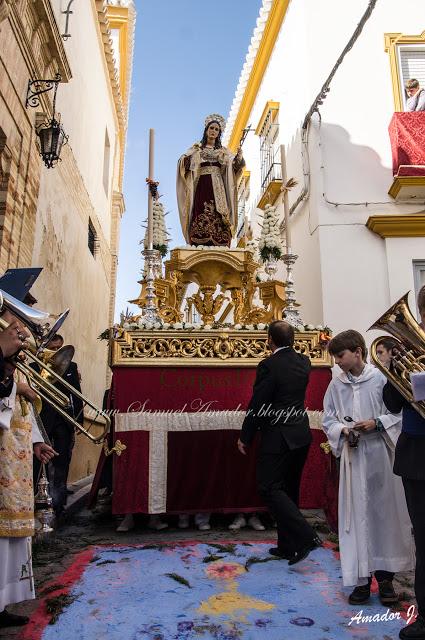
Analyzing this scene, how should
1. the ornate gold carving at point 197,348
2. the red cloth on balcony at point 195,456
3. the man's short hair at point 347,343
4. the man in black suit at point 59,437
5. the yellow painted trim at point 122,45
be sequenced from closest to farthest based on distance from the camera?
the man's short hair at point 347,343 → the red cloth on balcony at point 195,456 → the ornate gold carving at point 197,348 → the man in black suit at point 59,437 → the yellow painted trim at point 122,45

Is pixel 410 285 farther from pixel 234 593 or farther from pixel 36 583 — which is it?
pixel 36 583

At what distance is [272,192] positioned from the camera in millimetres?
9922

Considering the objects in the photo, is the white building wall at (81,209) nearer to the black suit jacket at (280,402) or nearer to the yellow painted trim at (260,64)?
the yellow painted trim at (260,64)

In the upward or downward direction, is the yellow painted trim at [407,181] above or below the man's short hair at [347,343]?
above

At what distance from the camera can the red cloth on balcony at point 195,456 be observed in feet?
14.5

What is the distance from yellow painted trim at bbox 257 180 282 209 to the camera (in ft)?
31.4

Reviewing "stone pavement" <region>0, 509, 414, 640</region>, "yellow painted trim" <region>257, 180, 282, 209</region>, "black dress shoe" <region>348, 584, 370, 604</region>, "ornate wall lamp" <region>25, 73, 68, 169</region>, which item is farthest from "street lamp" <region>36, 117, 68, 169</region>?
"black dress shoe" <region>348, 584, 370, 604</region>

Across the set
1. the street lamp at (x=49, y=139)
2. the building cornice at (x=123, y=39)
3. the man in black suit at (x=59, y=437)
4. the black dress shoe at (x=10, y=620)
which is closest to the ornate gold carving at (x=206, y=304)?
the man in black suit at (x=59, y=437)

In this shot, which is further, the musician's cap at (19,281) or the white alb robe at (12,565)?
the musician's cap at (19,281)

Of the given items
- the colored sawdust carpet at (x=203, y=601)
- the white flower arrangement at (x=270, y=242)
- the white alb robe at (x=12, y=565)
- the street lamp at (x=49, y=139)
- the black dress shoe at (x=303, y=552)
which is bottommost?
the colored sawdust carpet at (x=203, y=601)

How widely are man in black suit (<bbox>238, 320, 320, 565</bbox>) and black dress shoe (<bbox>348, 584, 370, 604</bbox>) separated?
619mm

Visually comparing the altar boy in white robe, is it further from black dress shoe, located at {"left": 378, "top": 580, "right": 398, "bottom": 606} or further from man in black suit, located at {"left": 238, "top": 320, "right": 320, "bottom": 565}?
man in black suit, located at {"left": 238, "top": 320, "right": 320, "bottom": 565}

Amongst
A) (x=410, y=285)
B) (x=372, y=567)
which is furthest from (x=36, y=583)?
(x=410, y=285)

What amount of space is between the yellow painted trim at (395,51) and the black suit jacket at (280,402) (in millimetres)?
6607
